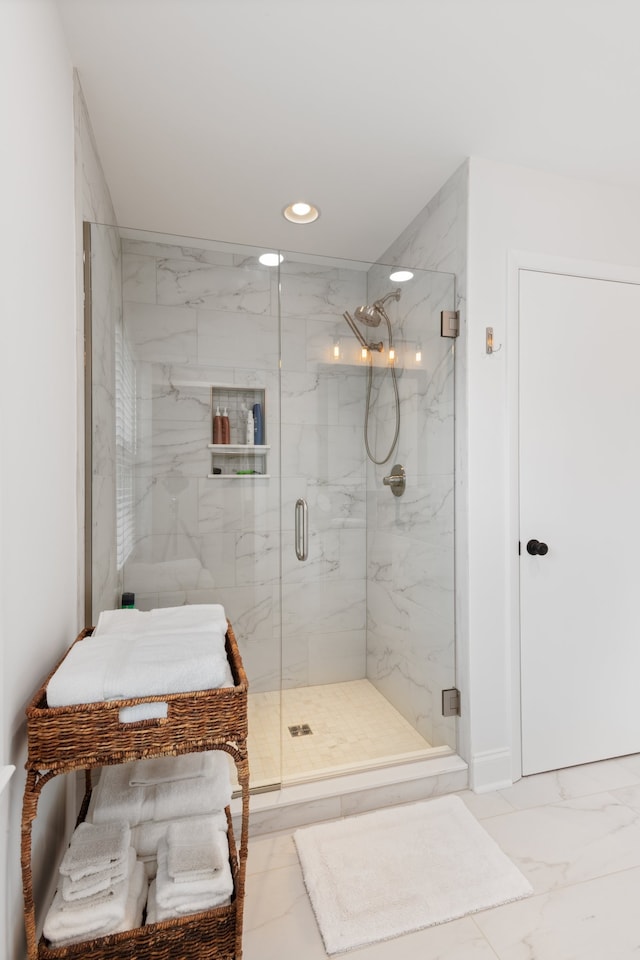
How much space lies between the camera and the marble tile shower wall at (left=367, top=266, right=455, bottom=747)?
208 cm

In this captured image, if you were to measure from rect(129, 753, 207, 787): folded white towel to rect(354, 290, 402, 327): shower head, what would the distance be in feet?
5.65

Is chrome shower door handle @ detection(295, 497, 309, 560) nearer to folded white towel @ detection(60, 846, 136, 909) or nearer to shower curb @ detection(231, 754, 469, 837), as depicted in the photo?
shower curb @ detection(231, 754, 469, 837)

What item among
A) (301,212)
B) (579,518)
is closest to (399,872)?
(579,518)

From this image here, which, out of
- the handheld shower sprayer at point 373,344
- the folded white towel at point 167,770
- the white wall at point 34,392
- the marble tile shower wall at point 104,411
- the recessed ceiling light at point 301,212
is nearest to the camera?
the white wall at point 34,392

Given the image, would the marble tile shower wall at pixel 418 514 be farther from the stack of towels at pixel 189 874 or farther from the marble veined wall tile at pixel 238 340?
the stack of towels at pixel 189 874

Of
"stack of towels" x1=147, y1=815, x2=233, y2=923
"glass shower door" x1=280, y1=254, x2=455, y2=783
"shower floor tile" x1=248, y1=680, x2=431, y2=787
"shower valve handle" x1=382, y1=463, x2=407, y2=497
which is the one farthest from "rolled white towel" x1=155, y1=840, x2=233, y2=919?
"shower valve handle" x1=382, y1=463, x2=407, y2=497

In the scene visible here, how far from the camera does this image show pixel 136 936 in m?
1.06

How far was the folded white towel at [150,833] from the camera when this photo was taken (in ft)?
4.17

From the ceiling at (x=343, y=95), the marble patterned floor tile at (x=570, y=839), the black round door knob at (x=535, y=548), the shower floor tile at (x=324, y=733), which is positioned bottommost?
the marble patterned floor tile at (x=570, y=839)

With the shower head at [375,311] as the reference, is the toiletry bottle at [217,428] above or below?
below

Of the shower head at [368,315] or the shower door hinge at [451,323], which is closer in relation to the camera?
the shower door hinge at [451,323]

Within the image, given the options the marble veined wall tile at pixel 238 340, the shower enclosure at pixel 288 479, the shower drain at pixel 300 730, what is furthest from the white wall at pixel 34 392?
the shower drain at pixel 300 730

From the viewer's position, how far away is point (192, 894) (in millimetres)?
1136

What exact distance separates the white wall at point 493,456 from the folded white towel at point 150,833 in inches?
43.5
